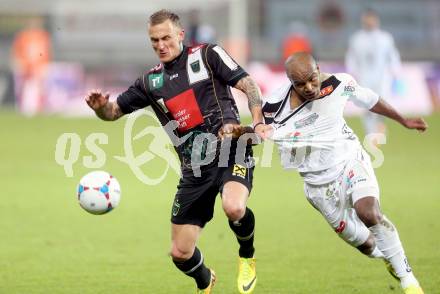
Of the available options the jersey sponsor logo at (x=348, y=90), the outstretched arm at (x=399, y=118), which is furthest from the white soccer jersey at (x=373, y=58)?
the jersey sponsor logo at (x=348, y=90)

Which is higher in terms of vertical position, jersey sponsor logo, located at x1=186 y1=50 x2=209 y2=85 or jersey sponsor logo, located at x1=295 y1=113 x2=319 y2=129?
jersey sponsor logo, located at x1=186 y1=50 x2=209 y2=85

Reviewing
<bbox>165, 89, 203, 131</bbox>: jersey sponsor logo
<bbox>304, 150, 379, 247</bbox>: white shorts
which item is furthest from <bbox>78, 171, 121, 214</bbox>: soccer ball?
<bbox>304, 150, 379, 247</bbox>: white shorts

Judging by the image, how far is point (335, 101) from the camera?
7949 millimetres

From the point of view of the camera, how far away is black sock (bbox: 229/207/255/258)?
805 centimetres

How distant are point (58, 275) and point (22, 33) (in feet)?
→ 71.6

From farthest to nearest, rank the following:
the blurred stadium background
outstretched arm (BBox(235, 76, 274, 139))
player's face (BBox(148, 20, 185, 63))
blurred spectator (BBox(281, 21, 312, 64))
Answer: blurred spectator (BBox(281, 21, 312, 64)), the blurred stadium background, player's face (BBox(148, 20, 185, 63)), outstretched arm (BBox(235, 76, 274, 139))

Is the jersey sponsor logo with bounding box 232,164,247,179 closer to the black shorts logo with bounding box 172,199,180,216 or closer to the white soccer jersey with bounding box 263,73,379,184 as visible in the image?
the white soccer jersey with bounding box 263,73,379,184

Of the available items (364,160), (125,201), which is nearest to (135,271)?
(364,160)

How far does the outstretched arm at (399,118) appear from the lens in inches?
315

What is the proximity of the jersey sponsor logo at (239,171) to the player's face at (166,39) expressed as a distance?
1.03 meters

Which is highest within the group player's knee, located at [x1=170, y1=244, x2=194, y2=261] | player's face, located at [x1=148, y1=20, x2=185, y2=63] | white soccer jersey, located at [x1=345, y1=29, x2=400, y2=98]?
player's face, located at [x1=148, y1=20, x2=185, y2=63]

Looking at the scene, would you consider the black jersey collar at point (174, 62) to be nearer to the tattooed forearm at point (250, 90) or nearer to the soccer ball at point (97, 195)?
the tattooed forearm at point (250, 90)

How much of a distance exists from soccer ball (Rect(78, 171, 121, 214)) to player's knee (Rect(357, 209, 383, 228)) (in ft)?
7.26

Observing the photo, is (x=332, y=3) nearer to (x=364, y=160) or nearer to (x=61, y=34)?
(x=61, y=34)
